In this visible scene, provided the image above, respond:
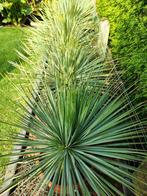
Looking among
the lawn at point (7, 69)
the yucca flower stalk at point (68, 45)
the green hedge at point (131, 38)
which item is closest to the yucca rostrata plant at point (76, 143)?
the yucca flower stalk at point (68, 45)

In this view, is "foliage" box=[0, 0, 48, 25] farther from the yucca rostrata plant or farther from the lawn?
the yucca rostrata plant

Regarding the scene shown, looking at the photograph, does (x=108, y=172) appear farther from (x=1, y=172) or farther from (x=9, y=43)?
(x=9, y=43)

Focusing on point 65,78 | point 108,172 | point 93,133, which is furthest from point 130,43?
point 108,172

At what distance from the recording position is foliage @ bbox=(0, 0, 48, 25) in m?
8.89

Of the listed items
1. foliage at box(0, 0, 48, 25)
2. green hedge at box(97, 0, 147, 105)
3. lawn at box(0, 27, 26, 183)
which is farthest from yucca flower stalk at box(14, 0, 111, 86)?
foliage at box(0, 0, 48, 25)

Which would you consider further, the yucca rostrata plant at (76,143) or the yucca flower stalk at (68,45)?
the yucca flower stalk at (68,45)

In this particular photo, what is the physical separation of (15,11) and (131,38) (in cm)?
543

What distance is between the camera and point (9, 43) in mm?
7648

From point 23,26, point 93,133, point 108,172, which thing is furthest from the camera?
point 23,26

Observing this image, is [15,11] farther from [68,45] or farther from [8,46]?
[68,45]

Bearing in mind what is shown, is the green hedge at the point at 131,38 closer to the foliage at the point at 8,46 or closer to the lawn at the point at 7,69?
the lawn at the point at 7,69

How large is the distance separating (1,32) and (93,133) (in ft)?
20.1

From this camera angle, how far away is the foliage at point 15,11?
350 inches

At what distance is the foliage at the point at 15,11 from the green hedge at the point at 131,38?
437cm
